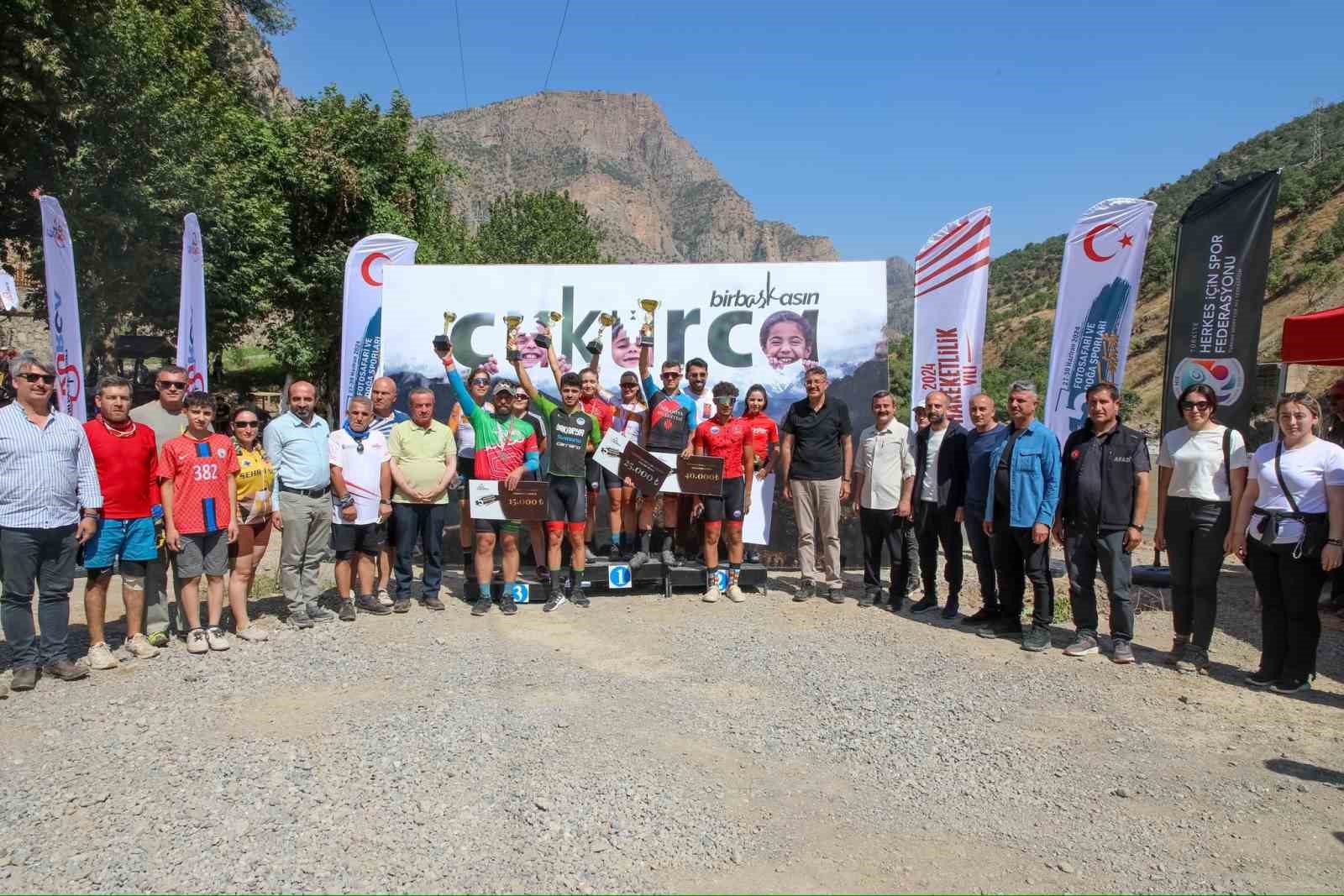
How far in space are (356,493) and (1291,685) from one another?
6.54 m

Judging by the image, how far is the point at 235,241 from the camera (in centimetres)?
1473

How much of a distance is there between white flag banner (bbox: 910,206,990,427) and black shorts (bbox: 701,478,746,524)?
209cm

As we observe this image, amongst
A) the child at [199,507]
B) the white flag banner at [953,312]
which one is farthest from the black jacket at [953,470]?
the child at [199,507]

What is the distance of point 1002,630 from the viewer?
6352 millimetres

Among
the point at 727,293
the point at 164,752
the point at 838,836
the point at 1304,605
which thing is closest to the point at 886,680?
the point at 838,836

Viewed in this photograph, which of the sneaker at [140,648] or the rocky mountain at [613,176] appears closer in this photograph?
the sneaker at [140,648]

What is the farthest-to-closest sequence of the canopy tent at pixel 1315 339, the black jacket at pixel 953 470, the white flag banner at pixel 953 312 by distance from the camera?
the white flag banner at pixel 953 312 < the canopy tent at pixel 1315 339 < the black jacket at pixel 953 470

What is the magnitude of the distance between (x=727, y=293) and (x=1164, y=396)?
4.23m

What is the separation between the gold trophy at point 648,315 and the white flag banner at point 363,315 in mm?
A: 2649

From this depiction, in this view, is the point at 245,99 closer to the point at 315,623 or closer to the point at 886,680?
the point at 315,623

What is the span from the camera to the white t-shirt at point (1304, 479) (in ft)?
16.4

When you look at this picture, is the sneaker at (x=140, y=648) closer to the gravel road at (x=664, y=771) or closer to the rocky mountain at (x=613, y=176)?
the gravel road at (x=664, y=771)

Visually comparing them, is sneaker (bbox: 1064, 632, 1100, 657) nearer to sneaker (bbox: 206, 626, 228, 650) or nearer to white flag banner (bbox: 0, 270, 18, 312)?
sneaker (bbox: 206, 626, 228, 650)

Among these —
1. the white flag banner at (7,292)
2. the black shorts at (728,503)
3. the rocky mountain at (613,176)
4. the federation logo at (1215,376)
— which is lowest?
the black shorts at (728,503)
